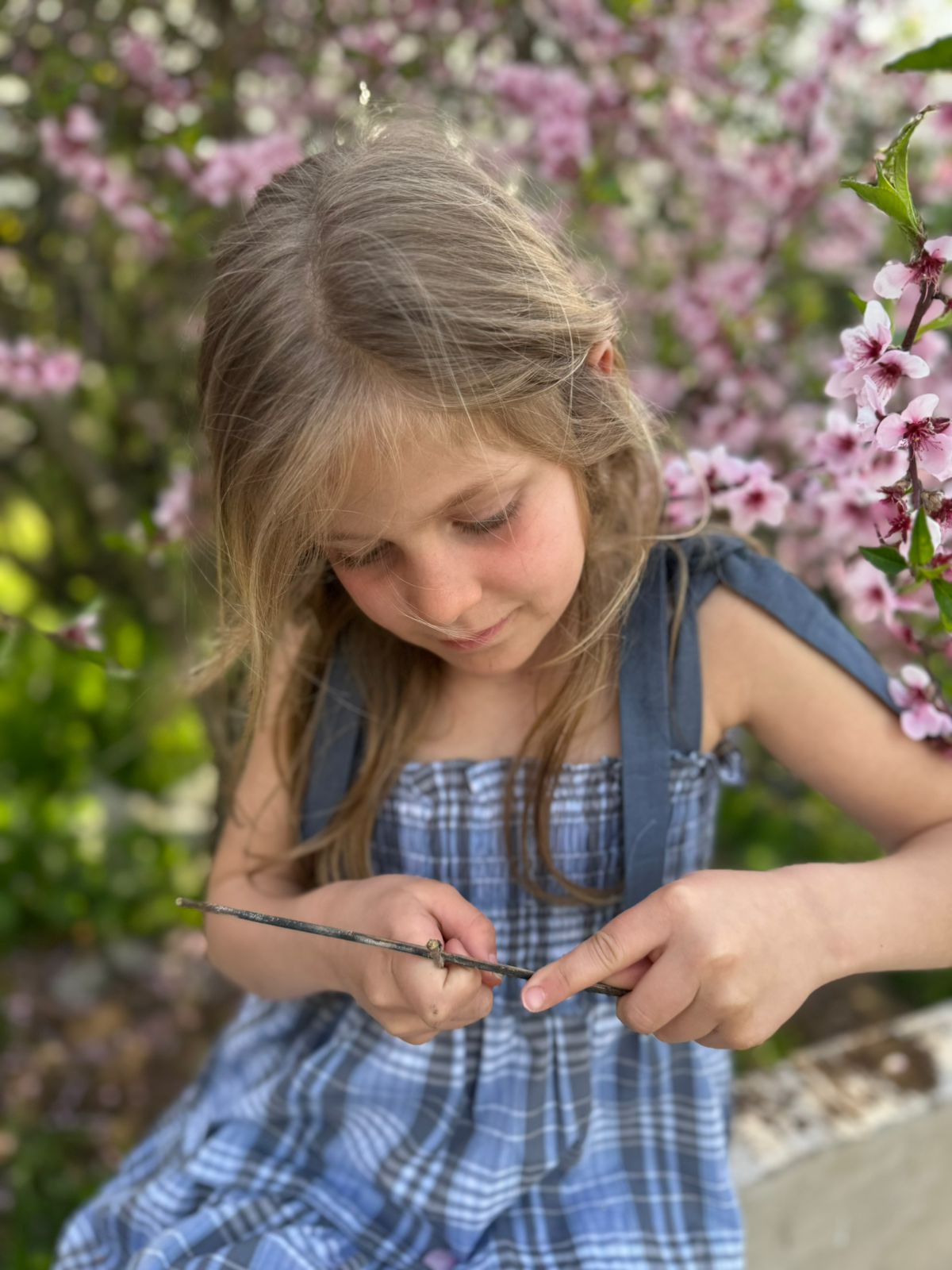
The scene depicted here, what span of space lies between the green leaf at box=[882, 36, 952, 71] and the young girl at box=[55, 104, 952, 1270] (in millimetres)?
400

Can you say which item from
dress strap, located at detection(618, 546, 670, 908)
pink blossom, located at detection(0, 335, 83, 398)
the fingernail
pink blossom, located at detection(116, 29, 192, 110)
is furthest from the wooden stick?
pink blossom, located at detection(116, 29, 192, 110)

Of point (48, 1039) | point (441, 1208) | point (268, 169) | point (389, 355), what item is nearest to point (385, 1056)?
point (441, 1208)

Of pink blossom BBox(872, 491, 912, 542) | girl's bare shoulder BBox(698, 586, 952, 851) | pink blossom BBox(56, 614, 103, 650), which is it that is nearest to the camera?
pink blossom BBox(872, 491, 912, 542)

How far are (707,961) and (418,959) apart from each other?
24 cm

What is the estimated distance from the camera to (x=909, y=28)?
2348 millimetres

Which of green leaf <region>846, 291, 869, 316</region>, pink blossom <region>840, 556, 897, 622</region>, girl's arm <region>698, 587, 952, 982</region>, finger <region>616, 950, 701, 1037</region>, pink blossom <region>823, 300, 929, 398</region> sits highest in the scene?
green leaf <region>846, 291, 869, 316</region>

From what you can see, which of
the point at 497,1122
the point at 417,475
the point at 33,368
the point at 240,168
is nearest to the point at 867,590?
the point at 417,475

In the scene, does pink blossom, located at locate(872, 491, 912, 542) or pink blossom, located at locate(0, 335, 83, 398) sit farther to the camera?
pink blossom, located at locate(0, 335, 83, 398)

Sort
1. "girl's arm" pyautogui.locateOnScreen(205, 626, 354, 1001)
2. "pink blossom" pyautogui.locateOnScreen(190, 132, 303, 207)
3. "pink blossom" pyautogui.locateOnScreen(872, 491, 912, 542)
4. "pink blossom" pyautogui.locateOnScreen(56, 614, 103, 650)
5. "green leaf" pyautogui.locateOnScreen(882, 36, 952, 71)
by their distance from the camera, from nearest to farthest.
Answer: "green leaf" pyautogui.locateOnScreen(882, 36, 952, 71), "pink blossom" pyautogui.locateOnScreen(872, 491, 912, 542), "girl's arm" pyautogui.locateOnScreen(205, 626, 354, 1001), "pink blossom" pyautogui.locateOnScreen(56, 614, 103, 650), "pink blossom" pyautogui.locateOnScreen(190, 132, 303, 207)

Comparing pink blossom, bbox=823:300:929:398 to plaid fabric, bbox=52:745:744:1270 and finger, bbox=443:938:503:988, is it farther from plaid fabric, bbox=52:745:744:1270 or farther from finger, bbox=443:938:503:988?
finger, bbox=443:938:503:988

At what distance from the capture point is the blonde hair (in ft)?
2.86

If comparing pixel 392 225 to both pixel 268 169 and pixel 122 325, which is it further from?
pixel 122 325

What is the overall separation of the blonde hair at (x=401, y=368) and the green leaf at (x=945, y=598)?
33cm

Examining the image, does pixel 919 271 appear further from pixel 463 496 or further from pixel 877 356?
pixel 463 496
